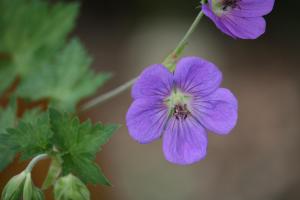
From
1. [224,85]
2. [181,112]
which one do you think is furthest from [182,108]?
[224,85]

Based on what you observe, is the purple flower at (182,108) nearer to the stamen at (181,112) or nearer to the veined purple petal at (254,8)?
the stamen at (181,112)

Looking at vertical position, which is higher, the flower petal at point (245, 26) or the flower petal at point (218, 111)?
the flower petal at point (245, 26)

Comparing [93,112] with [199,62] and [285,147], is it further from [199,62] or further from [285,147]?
[199,62]

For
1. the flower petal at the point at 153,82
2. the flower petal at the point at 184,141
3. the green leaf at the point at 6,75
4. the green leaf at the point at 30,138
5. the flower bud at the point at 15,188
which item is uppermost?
the green leaf at the point at 6,75

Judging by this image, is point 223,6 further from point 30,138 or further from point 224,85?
point 224,85

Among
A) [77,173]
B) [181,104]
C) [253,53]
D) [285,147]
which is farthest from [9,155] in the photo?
[253,53]

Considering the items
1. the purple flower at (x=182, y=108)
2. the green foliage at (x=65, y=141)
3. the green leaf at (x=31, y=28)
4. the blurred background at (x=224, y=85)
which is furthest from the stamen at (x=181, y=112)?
the blurred background at (x=224, y=85)

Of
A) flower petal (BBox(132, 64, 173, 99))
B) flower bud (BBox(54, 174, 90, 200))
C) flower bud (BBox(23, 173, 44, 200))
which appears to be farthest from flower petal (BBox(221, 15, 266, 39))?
flower bud (BBox(23, 173, 44, 200))
